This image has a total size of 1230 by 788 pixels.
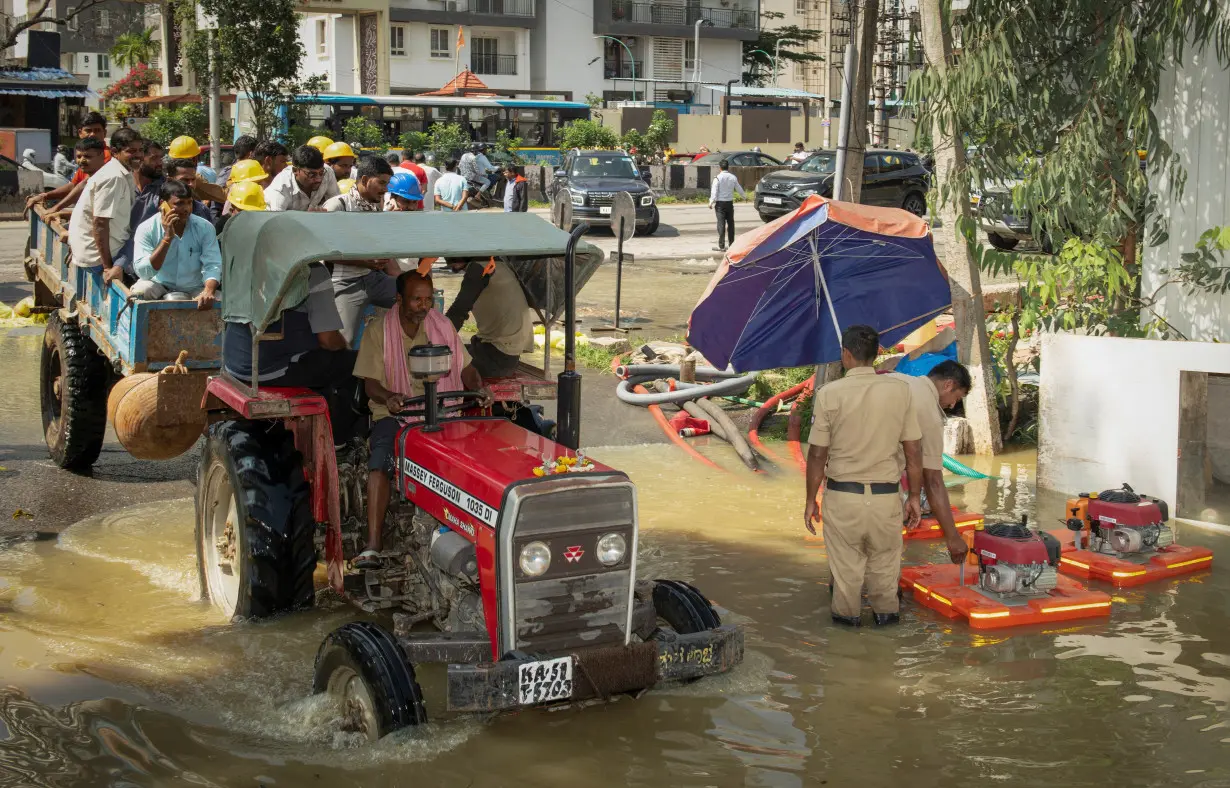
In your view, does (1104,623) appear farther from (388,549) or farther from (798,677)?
(388,549)

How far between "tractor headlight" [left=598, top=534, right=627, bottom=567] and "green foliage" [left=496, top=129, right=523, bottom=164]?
1438 inches

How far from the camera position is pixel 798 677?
6.43 metres

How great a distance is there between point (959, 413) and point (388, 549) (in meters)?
6.77

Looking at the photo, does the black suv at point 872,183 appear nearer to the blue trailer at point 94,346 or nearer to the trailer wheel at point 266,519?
the blue trailer at point 94,346

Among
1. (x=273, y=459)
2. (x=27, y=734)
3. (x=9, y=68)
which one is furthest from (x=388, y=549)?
(x=9, y=68)

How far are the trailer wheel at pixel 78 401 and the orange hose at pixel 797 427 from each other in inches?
219

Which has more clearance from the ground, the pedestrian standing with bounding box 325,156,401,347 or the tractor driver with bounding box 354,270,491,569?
the pedestrian standing with bounding box 325,156,401,347

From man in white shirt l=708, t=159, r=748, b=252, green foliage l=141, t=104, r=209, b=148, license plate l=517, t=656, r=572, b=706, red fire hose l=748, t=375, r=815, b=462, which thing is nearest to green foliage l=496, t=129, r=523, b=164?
green foliage l=141, t=104, r=209, b=148

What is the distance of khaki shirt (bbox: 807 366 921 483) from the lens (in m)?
6.77

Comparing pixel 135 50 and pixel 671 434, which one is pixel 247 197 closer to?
pixel 671 434

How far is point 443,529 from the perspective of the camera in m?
5.97

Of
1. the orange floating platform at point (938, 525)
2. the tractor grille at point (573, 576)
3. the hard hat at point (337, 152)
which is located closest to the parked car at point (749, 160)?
the hard hat at point (337, 152)

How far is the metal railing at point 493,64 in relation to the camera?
6206 cm

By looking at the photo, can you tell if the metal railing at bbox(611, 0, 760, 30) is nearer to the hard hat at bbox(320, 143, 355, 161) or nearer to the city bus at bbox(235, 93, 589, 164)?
the city bus at bbox(235, 93, 589, 164)
